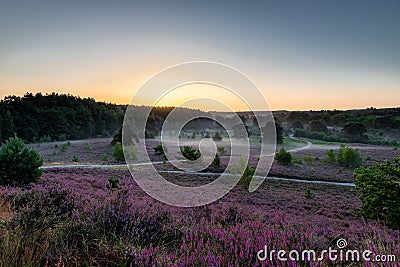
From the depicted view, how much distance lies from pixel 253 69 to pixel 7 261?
706 inches

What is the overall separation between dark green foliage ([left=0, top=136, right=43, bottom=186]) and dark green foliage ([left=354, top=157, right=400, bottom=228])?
52.5 feet

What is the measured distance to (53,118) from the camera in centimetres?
6488

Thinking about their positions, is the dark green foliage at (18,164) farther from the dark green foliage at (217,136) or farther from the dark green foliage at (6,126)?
the dark green foliage at (217,136)

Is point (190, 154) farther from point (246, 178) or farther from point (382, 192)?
point (382, 192)

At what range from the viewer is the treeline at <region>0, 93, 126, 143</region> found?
193 feet

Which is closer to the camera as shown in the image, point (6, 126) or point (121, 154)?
point (121, 154)

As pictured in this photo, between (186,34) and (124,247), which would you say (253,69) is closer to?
(186,34)

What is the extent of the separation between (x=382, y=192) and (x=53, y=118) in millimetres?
67785

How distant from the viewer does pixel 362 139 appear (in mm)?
73688

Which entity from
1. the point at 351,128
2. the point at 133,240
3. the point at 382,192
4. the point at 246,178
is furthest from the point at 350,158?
the point at 351,128

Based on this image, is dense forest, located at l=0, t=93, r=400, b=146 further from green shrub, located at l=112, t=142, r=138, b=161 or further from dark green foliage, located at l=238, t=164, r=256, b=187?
dark green foliage, located at l=238, t=164, r=256, b=187

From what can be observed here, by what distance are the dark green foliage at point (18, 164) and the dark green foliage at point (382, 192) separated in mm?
16000

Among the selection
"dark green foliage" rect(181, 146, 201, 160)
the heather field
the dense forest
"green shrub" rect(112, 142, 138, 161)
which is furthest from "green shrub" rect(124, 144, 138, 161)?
the heather field

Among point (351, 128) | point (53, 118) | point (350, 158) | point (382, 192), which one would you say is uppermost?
point (53, 118)
